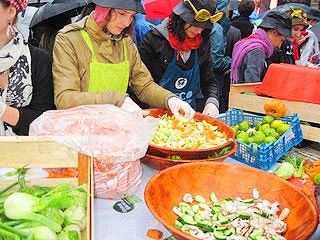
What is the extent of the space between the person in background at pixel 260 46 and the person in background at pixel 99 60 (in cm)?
138

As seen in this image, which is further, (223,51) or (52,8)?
(223,51)

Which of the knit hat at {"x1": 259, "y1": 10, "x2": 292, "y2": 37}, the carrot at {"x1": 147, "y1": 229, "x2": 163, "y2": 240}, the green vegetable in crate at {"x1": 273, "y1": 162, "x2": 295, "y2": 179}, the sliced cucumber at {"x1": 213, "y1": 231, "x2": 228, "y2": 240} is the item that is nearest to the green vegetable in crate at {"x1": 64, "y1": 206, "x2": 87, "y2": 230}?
the carrot at {"x1": 147, "y1": 229, "x2": 163, "y2": 240}

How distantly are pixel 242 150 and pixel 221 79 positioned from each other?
9.15ft

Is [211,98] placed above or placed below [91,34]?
below

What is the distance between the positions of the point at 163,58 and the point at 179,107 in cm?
69

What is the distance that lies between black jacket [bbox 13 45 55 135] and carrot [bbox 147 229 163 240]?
0.92 metres

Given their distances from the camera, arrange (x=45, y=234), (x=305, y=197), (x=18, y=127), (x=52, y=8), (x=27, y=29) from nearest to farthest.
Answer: (x=45, y=234), (x=305, y=197), (x=18, y=127), (x=52, y=8), (x=27, y=29)

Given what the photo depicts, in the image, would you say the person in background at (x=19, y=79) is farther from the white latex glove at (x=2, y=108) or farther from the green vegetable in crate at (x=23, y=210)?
the green vegetable in crate at (x=23, y=210)

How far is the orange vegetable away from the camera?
2.38 metres

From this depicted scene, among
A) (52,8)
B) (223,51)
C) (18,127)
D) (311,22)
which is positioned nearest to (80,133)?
(18,127)

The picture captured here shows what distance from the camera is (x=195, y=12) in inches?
99.3

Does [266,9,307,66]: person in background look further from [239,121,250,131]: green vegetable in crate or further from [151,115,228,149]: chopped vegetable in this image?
[151,115,228,149]: chopped vegetable

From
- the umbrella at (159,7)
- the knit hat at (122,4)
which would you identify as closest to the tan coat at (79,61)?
the knit hat at (122,4)

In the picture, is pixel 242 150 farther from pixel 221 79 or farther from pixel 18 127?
pixel 221 79
